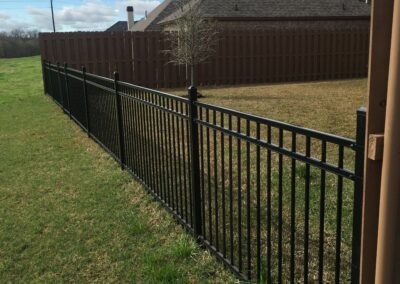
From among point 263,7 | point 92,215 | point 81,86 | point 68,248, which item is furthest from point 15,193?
point 263,7

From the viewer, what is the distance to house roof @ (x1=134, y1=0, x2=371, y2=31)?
70.4 feet

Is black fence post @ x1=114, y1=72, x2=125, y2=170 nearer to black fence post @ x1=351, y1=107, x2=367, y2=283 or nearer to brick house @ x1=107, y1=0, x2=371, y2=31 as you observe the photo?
black fence post @ x1=351, y1=107, x2=367, y2=283

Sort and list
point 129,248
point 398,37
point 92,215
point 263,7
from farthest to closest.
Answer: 1. point 263,7
2. point 92,215
3. point 129,248
4. point 398,37

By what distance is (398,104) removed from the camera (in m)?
1.51

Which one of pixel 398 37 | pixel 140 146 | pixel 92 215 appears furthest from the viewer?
pixel 140 146

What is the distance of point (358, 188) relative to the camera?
2.08m

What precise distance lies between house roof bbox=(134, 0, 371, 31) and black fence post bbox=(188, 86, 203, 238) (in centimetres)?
1677

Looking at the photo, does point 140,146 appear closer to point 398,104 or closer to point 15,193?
point 15,193

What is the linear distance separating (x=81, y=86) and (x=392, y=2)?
7.68 meters

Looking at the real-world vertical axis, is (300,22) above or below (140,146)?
above

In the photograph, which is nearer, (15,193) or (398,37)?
(398,37)

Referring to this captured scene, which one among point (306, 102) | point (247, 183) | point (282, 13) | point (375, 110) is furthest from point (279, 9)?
point (375, 110)

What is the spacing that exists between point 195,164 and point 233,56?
1481 centimetres

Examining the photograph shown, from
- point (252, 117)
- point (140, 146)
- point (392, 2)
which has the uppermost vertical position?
point (392, 2)
